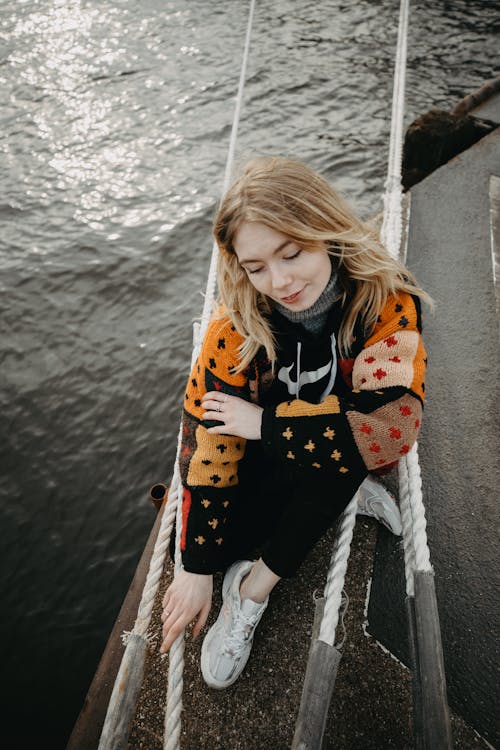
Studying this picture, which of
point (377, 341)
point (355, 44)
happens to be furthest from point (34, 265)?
point (355, 44)

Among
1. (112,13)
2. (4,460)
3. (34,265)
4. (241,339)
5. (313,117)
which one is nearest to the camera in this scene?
(241,339)

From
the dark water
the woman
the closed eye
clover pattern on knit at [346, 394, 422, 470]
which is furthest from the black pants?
the dark water

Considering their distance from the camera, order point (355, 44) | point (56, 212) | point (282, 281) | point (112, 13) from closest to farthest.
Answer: point (282, 281) < point (56, 212) < point (355, 44) < point (112, 13)

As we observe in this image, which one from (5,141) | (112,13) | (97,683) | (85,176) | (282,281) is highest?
(112,13)

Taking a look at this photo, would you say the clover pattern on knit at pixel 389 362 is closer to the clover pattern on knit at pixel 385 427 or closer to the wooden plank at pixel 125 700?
the clover pattern on knit at pixel 385 427

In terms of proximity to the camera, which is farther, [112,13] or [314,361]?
[112,13]

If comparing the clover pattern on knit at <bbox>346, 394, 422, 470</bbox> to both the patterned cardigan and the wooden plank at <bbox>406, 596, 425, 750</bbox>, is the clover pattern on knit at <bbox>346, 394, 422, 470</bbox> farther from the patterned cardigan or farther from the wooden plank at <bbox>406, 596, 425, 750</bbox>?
the wooden plank at <bbox>406, 596, 425, 750</bbox>

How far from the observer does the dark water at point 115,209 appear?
107 inches

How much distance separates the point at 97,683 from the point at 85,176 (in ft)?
16.6

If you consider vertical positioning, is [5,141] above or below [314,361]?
above

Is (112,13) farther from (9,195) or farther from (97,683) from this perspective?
(97,683)

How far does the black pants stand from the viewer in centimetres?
127

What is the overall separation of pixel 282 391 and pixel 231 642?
0.80m

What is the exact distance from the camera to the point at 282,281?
1.17 meters
